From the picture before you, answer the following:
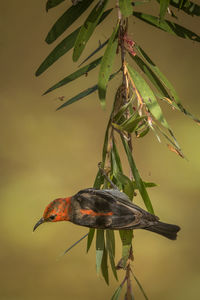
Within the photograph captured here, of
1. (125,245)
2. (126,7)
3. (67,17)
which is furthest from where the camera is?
(67,17)

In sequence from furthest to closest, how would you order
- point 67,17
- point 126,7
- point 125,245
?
point 67,17
point 125,245
point 126,7

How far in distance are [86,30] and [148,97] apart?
0.76ft

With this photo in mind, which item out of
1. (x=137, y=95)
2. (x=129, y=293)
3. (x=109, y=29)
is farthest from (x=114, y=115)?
(x=109, y=29)

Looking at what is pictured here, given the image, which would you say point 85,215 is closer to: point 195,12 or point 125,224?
point 125,224

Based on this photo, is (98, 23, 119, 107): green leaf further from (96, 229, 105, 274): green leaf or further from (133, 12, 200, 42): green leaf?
(96, 229, 105, 274): green leaf

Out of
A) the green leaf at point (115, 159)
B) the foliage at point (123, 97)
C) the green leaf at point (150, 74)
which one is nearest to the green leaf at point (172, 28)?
the foliage at point (123, 97)

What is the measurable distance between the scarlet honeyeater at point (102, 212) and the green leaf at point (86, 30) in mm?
349

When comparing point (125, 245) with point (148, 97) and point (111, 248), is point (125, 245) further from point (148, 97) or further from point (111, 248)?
point (148, 97)

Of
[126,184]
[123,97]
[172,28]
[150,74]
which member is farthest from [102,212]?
[172,28]

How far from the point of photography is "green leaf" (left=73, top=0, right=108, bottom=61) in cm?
102

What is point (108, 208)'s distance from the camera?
1056mm

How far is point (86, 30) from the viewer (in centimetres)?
105

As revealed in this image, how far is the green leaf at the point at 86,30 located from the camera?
1019mm

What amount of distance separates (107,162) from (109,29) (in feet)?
2.98
